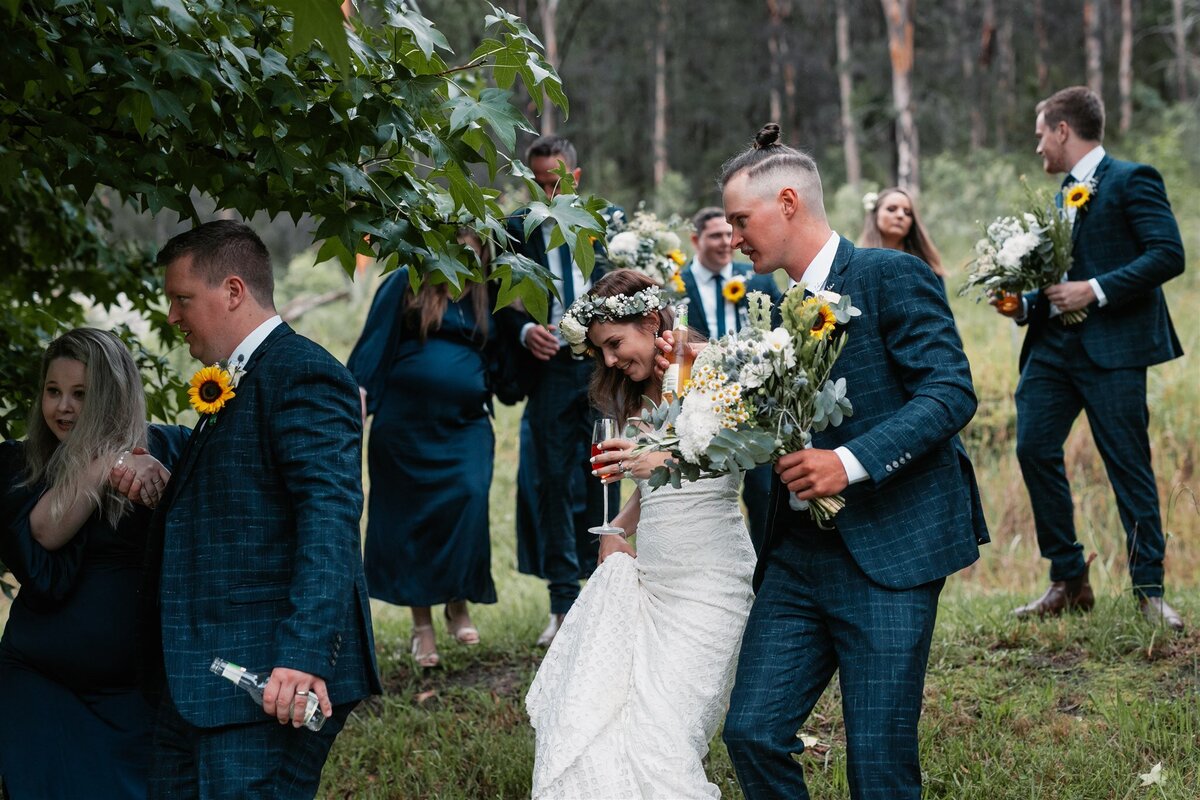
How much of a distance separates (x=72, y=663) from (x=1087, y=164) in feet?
18.4

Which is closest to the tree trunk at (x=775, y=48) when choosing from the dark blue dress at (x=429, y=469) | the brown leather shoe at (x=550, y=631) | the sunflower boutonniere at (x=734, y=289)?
the sunflower boutonniere at (x=734, y=289)

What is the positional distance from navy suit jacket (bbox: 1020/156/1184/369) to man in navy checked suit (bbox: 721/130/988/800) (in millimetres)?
2913

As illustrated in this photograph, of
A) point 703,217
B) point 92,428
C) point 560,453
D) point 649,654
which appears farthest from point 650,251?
point 92,428

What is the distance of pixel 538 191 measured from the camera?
422 centimetres

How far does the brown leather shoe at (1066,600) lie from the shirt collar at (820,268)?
12.2 feet

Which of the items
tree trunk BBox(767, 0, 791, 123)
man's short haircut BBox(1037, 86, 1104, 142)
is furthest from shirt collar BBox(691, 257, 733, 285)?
tree trunk BBox(767, 0, 791, 123)

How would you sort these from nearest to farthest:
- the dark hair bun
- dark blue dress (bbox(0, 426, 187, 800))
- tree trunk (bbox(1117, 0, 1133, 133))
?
the dark hair bun → dark blue dress (bbox(0, 426, 187, 800)) → tree trunk (bbox(1117, 0, 1133, 133))

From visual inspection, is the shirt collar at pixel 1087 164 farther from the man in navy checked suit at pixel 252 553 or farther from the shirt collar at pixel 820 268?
the man in navy checked suit at pixel 252 553

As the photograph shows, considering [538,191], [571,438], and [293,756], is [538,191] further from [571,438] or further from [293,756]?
[571,438]

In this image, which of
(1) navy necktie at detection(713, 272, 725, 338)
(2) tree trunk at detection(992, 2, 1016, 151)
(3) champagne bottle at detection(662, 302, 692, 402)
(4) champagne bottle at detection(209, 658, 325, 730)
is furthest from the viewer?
(2) tree trunk at detection(992, 2, 1016, 151)

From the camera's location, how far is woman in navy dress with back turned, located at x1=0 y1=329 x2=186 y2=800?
4730 mm

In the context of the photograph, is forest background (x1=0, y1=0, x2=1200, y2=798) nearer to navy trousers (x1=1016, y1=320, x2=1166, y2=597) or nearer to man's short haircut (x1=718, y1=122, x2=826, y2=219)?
navy trousers (x1=1016, y1=320, x2=1166, y2=597)

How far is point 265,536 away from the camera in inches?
155

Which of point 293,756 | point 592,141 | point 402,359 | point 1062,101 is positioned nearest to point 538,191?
point 293,756
